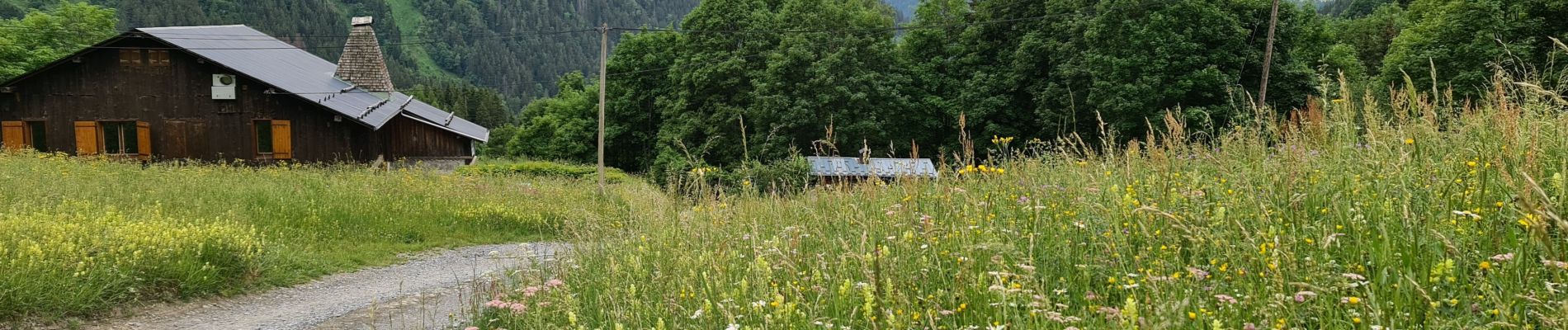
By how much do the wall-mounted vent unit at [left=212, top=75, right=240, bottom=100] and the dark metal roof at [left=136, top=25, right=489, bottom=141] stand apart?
741 mm

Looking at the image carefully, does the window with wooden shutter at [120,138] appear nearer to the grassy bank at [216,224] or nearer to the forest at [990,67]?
the grassy bank at [216,224]

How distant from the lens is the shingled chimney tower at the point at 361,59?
37969mm

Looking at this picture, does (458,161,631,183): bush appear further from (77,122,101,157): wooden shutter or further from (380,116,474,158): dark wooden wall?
(77,122,101,157): wooden shutter

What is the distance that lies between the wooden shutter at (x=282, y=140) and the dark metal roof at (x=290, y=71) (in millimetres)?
1512

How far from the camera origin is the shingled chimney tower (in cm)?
3797

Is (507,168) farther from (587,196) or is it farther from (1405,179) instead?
(1405,179)

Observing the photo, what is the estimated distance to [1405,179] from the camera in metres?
4.06

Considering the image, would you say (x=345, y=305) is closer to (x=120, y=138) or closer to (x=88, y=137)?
(x=120, y=138)

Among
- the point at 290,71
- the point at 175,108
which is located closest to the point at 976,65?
the point at 290,71

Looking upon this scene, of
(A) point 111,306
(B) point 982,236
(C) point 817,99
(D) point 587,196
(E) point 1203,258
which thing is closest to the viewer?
(E) point 1203,258

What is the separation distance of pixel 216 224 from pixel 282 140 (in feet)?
74.5

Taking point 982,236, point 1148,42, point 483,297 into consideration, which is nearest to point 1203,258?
point 982,236

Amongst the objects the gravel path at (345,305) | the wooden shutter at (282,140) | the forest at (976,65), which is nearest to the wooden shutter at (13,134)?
the wooden shutter at (282,140)

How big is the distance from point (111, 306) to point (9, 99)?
30.0 meters
